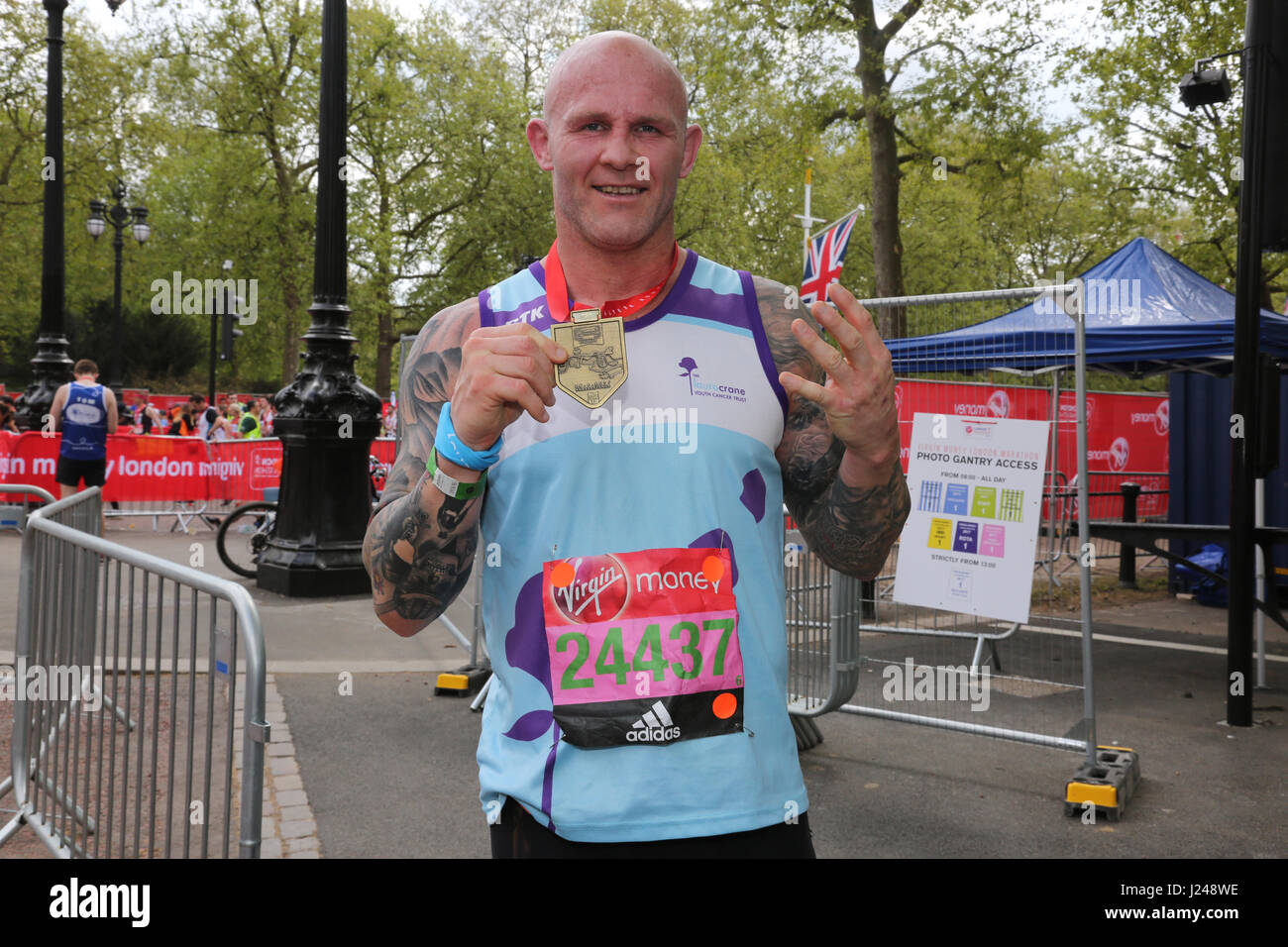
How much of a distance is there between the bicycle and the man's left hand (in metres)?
9.96

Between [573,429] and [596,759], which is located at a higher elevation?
[573,429]

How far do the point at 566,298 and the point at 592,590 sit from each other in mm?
517

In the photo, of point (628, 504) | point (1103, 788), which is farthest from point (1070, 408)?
point (628, 504)

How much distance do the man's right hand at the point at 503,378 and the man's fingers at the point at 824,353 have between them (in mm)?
367

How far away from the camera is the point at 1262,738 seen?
6.66m

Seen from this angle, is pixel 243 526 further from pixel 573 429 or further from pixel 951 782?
pixel 573 429

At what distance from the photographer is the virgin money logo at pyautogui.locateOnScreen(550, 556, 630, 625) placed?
1774mm

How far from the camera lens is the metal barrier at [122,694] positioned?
2859 millimetres

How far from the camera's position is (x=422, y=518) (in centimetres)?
184

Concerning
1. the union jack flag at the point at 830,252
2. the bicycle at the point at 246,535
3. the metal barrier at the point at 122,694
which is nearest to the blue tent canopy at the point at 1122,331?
the union jack flag at the point at 830,252
